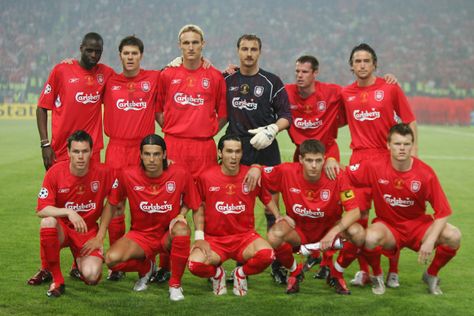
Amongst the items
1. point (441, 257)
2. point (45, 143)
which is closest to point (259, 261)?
point (441, 257)

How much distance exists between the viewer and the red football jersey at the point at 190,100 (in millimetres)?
5223

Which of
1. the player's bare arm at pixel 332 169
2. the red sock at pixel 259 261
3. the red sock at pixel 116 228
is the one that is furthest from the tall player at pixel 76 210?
the player's bare arm at pixel 332 169

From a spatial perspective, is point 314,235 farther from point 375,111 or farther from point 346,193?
point 375,111

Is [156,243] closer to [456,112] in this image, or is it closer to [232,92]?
[232,92]

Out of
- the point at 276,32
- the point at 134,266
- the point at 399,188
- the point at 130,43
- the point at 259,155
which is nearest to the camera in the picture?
the point at 134,266

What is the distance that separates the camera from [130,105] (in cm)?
522

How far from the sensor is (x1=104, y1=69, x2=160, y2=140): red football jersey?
17.1 ft

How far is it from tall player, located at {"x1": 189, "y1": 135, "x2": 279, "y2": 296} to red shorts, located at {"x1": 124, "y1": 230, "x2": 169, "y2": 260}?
25 centimetres

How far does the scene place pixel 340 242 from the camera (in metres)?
4.70

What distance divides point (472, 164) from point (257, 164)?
9.28 m

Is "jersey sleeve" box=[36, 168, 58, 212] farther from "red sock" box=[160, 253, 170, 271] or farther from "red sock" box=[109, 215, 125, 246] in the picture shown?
"red sock" box=[160, 253, 170, 271]

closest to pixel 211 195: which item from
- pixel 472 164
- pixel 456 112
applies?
pixel 472 164

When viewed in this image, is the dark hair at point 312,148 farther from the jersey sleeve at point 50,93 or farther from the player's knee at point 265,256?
the jersey sleeve at point 50,93

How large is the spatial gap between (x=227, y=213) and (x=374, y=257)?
3.54 feet
